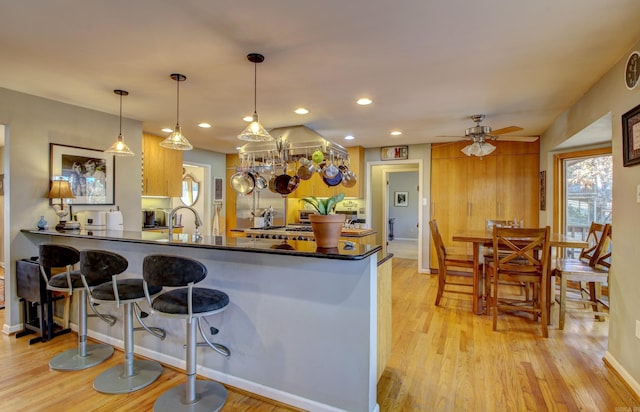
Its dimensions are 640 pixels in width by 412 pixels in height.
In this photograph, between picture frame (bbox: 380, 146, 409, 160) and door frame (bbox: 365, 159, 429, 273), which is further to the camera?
picture frame (bbox: 380, 146, 409, 160)

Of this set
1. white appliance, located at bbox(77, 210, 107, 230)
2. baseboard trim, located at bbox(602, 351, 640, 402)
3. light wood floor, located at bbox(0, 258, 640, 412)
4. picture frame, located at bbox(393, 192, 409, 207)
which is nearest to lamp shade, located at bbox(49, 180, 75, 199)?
white appliance, located at bbox(77, 210, 107, 230)

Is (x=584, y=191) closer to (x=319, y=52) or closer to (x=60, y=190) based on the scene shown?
(x=319, y=52)

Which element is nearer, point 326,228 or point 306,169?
point 326,228

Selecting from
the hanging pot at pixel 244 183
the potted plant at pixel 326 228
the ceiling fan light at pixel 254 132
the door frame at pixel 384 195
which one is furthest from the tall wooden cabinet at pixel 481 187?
the ceiling fan light at pixel 254 132

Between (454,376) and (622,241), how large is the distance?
1540 millimetres

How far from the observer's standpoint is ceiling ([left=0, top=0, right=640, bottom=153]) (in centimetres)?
172

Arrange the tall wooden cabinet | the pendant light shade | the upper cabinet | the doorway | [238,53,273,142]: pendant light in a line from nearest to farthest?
[238,53,273,142]: pendant light
the pendant light shade
the upper cabinet
the tall wooden cabinet
the doorway

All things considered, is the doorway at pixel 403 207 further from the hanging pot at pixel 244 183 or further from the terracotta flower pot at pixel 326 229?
the terracotta flower pot at pixel 326 229

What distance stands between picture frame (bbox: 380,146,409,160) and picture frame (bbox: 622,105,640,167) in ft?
11.8

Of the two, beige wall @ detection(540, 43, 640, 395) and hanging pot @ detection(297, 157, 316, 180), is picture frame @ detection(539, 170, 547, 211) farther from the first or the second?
hanging pot @ detection(297, 157, 316, 180)

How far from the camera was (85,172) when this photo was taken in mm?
3453

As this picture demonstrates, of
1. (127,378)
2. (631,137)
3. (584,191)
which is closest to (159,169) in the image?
(127,378)

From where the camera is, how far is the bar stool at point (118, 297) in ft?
6.77

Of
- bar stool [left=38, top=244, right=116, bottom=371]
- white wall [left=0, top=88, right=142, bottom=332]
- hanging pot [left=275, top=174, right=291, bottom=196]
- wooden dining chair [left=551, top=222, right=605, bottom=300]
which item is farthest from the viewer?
hanging pot [left=275, top=174, right=291, bottom=196]
